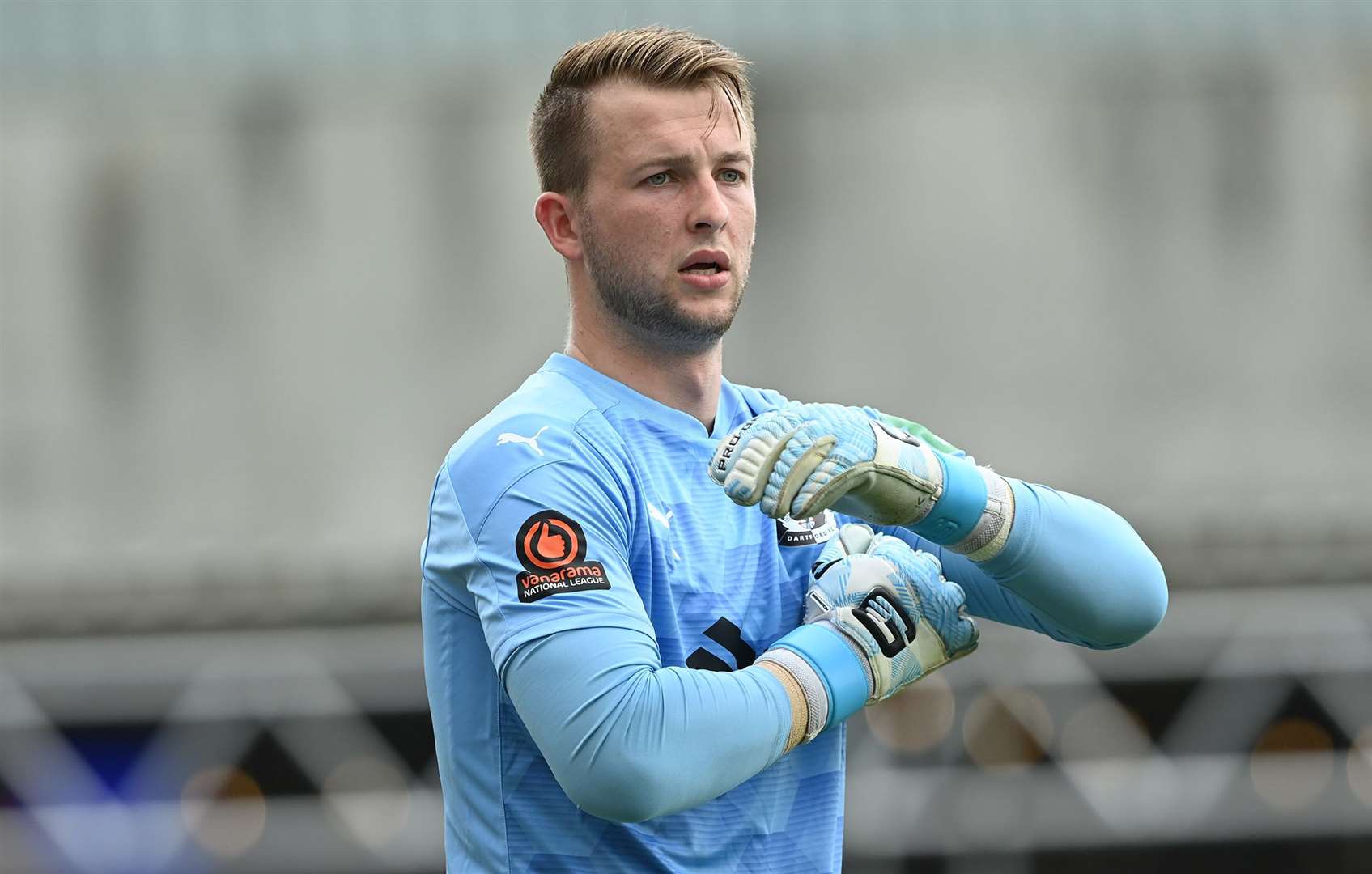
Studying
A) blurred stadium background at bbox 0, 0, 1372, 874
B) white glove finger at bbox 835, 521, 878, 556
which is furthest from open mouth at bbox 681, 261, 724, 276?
blurred stadium background at bbox 0, 0, 1372, 874

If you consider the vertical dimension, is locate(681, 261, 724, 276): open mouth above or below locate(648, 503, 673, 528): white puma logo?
above

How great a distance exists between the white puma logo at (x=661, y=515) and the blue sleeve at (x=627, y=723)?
29 centimetres

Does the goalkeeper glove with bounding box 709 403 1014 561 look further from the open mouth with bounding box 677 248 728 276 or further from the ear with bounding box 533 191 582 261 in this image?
the ear with bounding box 533 191 582 261

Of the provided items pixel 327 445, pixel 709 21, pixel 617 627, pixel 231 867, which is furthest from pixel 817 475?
pixel 709 21

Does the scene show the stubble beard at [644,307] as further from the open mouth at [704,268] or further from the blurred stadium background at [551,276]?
the blurred stadium background at [551,276]

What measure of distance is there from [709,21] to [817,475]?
7342 millimetres

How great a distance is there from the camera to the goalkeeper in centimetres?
279

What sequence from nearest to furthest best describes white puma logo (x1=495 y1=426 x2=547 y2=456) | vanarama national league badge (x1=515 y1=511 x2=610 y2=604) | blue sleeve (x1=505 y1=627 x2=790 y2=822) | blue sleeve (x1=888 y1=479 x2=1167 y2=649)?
blue sleeve (x1=505 y1=627 x2=790 y2=822) < vanarama national league badge (x1=515 y1=511 x2=610 y2=604) < white puma logo (x1=495 y1=426 x2=547 y2=456) < blue sleeve (x1=888 y1=479 x2=1167 y2=649)

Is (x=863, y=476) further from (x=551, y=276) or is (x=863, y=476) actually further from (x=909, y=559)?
(x=551, y=276)

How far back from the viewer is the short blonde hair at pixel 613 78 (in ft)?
10.7

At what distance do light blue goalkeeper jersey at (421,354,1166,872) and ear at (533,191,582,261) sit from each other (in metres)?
0.24

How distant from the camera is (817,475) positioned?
291 centimetres

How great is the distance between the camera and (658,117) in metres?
3.24

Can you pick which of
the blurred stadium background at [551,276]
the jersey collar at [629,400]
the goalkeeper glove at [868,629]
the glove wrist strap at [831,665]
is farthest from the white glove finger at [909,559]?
the blurred stadium background at [551,276]
